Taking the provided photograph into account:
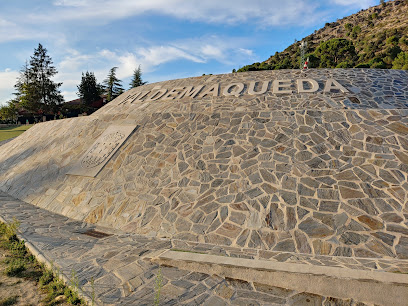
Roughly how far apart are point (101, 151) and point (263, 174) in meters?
6.26

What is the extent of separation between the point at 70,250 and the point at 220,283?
330 cm

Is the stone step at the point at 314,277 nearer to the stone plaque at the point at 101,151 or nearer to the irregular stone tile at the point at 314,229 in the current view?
the irregular stone tile at the point at 314,229

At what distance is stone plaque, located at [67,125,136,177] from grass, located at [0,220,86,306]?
11.1ft

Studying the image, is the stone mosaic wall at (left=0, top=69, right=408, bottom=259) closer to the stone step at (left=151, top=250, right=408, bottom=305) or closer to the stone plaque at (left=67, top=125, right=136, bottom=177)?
the stone plaque at (left=67, top=125, right=136, bottom=177)

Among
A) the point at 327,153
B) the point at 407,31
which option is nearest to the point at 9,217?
the point at 327,153

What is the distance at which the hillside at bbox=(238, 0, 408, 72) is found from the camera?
40466 millimetres

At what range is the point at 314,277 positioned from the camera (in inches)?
138

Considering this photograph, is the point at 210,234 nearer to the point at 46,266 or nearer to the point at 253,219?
the point at 253,219

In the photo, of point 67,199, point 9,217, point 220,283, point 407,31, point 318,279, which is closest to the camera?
point 318,279

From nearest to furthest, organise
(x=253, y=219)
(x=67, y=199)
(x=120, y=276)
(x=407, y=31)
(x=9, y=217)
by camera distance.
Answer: (x=120, y=276) < (x=253, y=219) < (x=9, y=217) < (x=67, y=199) < (x=407, y=31)

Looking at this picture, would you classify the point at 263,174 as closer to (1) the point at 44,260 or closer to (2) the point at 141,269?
(2) the point at 141,269

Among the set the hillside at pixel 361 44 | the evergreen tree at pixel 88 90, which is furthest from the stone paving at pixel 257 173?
the evergreen tree at pixel 88 90

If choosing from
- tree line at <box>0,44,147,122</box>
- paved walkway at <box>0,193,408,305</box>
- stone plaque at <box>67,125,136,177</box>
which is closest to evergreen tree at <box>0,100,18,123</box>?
tree line at <box>0,44,147,122</box>

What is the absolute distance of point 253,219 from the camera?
555 centimetres
